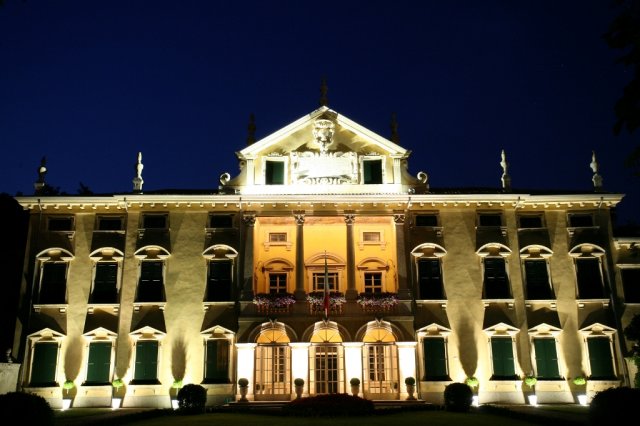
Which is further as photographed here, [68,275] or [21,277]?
[21,277]

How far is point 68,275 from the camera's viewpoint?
34.4 m

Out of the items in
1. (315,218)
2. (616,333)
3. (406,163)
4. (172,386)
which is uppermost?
(406,163)

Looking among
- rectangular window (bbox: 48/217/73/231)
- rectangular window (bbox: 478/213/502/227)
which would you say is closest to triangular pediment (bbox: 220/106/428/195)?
rectangular window (bbox: 478/213/502/227)

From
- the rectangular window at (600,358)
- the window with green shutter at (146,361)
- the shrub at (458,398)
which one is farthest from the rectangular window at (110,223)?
the rectangular window at (600,358)

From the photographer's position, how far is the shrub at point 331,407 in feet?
87.5

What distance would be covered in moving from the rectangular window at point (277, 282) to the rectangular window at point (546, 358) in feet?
43.5

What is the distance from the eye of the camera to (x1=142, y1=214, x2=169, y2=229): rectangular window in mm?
35344

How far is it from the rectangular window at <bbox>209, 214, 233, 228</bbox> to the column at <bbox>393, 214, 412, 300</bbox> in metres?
8.67

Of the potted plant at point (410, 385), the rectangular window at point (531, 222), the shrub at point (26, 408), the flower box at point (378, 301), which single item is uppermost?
the rectangular window at point (531, 222)

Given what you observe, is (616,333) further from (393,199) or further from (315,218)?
(315,218)

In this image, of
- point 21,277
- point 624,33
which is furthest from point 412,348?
point 624,33

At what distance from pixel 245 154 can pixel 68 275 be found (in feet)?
36.2

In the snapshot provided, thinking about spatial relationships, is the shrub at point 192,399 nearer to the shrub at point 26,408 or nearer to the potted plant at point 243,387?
the potted plant at point 243,387

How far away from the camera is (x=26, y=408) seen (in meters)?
16.9
